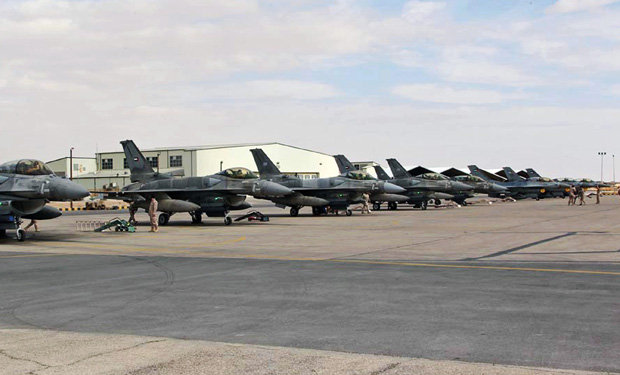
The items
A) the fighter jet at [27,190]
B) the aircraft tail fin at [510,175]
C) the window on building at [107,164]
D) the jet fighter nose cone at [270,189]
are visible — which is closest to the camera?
the fighter jet at [27,190]

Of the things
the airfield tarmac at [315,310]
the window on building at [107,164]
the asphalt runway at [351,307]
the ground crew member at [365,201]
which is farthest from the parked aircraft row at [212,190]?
the window on building at [107,164]

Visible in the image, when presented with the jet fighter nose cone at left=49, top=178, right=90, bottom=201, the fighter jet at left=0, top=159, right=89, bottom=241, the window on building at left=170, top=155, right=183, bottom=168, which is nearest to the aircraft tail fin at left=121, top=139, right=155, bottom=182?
the fighter jet at left=0, top=159, right=89, bottom=241

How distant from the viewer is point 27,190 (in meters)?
23.2

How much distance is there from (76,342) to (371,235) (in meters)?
18.4

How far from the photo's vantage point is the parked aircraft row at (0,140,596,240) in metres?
23.4

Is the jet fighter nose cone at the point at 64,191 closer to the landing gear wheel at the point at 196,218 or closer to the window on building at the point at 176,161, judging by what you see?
the landing gear wheel at the point at 196,218

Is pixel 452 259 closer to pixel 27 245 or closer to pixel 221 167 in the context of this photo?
pixel 27 245

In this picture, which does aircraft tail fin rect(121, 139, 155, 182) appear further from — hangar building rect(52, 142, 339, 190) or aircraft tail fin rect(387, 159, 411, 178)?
hangar building rect(52, 142, 339, 190)

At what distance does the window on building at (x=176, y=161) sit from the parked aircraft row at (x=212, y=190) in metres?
40.8

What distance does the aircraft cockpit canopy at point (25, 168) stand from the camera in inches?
939

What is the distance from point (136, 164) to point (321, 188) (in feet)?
41.3

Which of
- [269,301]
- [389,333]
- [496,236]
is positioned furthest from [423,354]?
[496,236]

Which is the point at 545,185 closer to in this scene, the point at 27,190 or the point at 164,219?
the point at 164,219

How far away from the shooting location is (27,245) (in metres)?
22.5
